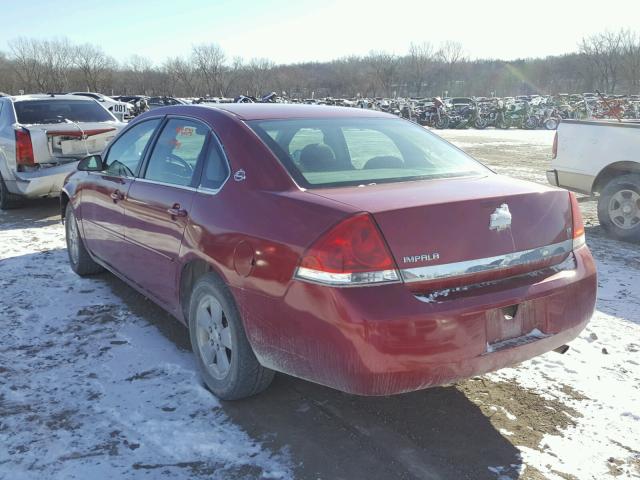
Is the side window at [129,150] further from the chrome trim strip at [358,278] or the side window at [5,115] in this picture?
the side window at [5,115]

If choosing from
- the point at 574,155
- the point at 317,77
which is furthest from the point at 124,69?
the point at 574,155

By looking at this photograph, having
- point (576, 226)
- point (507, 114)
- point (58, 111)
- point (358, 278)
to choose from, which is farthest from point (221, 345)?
point (507, 114)

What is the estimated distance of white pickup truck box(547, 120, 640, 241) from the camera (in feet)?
22.5

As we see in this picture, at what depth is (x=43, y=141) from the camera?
8164 millimetres

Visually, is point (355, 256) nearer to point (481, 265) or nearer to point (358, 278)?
point (358, 278)

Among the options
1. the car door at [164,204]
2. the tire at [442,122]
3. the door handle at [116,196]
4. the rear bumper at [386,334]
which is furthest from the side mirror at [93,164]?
the tire at [442,122]

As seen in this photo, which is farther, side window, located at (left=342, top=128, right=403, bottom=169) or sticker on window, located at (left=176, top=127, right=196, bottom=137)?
sticker on window, located at (left=176, top=127, right=196, bottom=137)

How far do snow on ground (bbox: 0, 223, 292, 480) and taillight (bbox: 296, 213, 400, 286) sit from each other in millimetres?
930

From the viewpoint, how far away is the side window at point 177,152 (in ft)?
11.6

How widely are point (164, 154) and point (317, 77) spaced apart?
11993 centimetres

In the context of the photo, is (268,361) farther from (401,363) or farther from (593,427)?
(593,427)

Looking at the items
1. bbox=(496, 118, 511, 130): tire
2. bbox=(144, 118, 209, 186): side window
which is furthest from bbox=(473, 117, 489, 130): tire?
bbox=(144, 118, 209, 186): side window

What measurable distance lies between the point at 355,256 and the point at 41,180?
6.97 m

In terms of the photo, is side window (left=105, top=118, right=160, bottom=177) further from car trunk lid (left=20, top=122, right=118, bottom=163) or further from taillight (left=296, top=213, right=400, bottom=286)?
car trunk lid (left=20, top=122, right=118, bottom=163)
